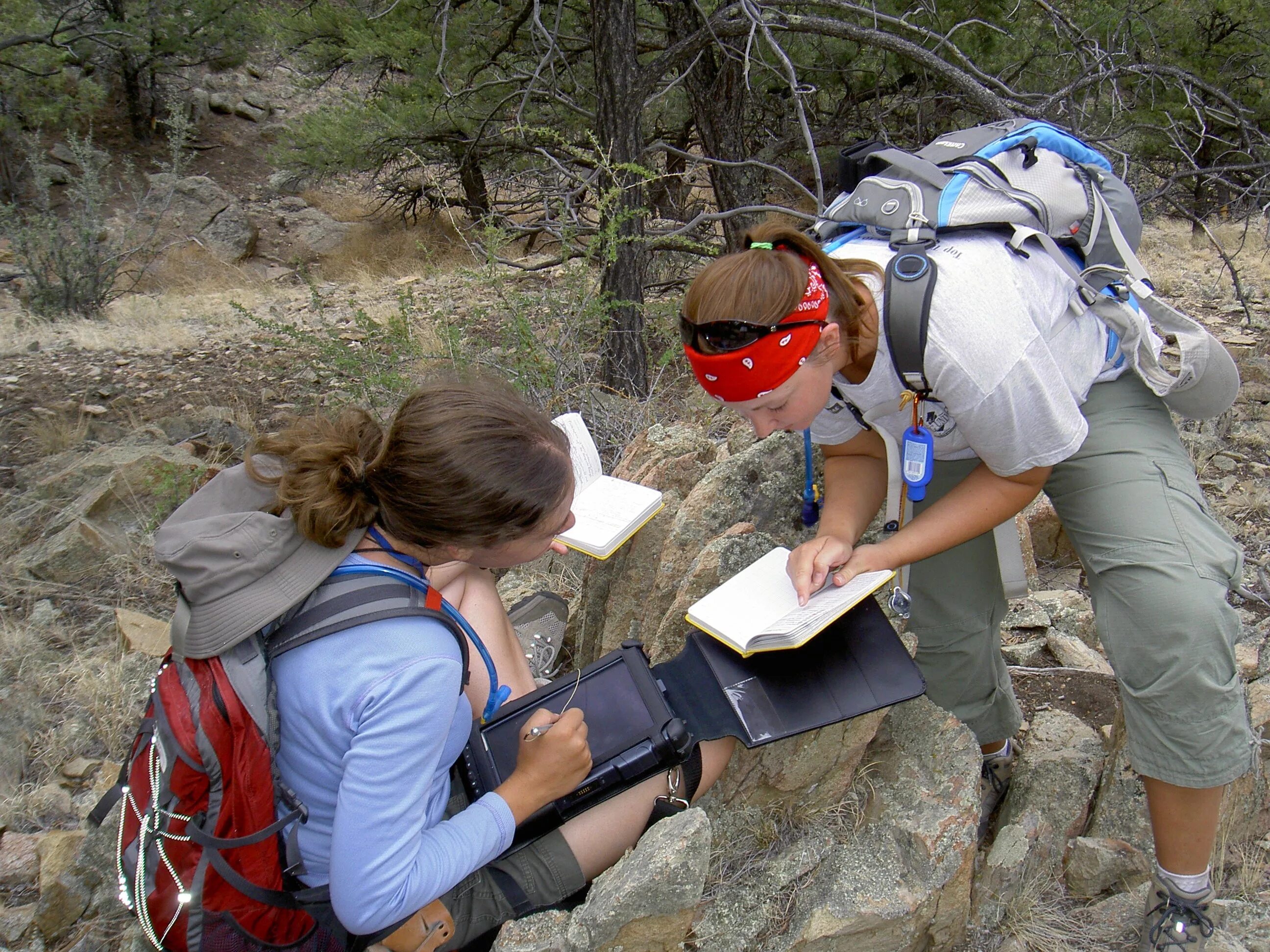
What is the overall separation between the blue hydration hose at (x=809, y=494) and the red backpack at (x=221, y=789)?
1.10 meters

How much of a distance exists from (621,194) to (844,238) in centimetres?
290

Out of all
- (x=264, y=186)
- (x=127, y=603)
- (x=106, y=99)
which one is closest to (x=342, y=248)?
(x=264, y=186)

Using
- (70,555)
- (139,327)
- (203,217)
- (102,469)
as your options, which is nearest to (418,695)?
(70,555)

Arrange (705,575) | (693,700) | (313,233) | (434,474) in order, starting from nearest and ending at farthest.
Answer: (434,474) → (693,700) → (705,575) → (313,233)

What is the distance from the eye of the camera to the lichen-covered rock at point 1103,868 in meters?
1.93

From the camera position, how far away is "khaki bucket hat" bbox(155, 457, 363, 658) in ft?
4.30

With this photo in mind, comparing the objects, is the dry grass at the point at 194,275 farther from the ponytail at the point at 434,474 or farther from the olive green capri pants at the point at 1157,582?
the olive green capri pants at the point at 1157,582

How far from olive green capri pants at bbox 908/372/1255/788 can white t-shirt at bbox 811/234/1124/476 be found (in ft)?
Answer: 0.45

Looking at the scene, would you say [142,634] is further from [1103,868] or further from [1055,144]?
[1055,144]

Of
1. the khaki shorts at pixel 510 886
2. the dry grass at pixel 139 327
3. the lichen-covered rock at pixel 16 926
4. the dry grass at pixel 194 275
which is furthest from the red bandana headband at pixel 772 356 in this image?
the dry grass at pixel 194 275

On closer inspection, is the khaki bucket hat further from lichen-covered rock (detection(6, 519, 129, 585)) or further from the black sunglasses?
lichen-covered rock (detection(6, 519, 129, 585))

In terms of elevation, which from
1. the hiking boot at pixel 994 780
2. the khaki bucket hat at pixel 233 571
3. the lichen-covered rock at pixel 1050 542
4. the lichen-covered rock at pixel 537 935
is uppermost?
the khaki bucket hat at pixel 233 571

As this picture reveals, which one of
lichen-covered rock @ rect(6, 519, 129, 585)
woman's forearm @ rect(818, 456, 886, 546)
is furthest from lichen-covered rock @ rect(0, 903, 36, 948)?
lichen-covered rock @ rect(6, 519, 129, 585)

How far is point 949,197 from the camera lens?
1701mm
